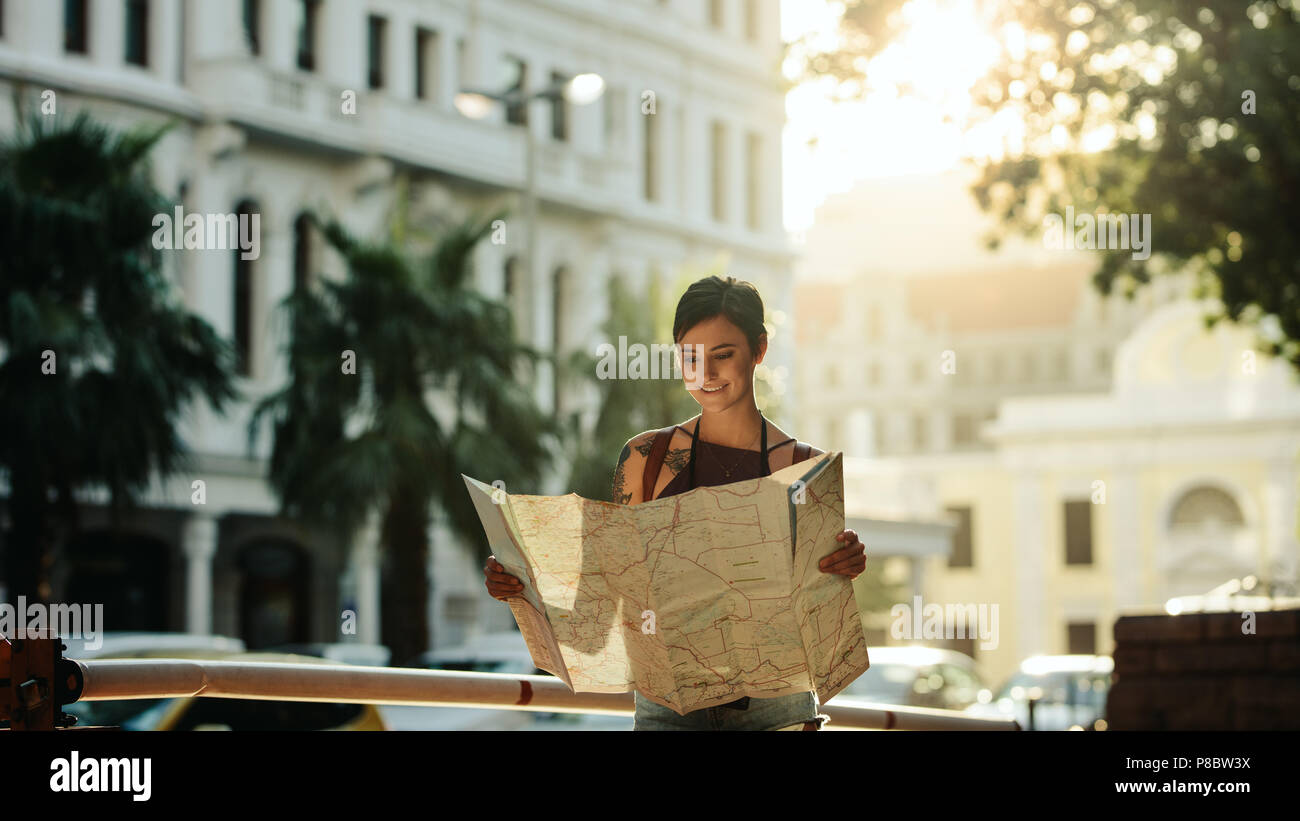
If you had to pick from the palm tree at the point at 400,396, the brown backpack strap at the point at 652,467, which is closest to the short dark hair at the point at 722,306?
the brown backpack strap at the point at 652,467

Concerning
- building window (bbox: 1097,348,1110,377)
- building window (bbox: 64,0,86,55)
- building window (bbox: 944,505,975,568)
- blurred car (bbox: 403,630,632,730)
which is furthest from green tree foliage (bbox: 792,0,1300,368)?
building window (bbox: 1097,348,1110,377)

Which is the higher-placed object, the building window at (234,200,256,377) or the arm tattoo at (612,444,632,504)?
the building window at (234,200,256,377)

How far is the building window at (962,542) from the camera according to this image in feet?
216

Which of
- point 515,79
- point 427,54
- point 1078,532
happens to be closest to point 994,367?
point 1078,532

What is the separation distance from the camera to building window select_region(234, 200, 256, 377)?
106 feet

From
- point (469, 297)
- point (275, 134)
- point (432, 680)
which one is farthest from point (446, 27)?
point (432, 680)

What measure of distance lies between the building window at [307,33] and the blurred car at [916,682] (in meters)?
17.4

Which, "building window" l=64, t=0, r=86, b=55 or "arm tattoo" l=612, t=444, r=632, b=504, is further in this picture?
"building window" l=64, t=0, r=86, b=55

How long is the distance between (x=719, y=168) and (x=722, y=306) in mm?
41511

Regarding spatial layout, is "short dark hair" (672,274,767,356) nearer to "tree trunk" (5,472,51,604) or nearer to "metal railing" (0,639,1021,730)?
"metal railing" (0,639,1021,730)

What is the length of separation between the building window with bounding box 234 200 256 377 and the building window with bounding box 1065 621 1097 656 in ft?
122

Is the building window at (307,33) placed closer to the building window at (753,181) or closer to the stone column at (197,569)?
the stone column at (197,569)
